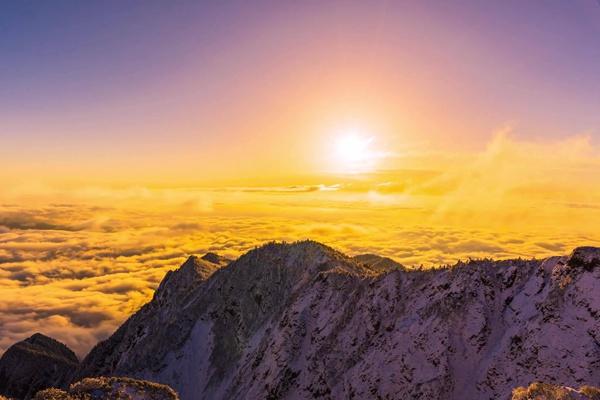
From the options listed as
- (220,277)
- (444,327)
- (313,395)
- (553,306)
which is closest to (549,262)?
(553,306)

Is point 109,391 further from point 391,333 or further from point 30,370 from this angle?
point 30,370

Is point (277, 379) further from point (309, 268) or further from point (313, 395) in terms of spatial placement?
point (309, 268)

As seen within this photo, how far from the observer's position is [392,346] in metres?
44.9

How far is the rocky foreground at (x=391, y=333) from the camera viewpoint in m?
34.7

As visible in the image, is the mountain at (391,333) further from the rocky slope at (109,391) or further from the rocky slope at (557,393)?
the rocky slope at (109,391)

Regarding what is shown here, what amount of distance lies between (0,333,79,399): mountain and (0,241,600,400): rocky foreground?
265 ft

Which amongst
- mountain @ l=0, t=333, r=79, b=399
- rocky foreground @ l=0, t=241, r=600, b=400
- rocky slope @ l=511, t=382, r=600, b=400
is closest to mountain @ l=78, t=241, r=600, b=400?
rocky foreground @ l=0, t=241, r=600, b=400

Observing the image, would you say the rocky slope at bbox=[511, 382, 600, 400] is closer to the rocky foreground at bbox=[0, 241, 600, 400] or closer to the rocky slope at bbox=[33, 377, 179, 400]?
the rocky foreground at bbox=[0, 241, 600, 400]

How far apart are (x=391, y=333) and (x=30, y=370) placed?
541ft

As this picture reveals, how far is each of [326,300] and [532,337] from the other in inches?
1251

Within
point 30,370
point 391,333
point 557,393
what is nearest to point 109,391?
point 557,393

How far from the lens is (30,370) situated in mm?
153250

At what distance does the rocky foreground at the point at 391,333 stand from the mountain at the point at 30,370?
265 ft

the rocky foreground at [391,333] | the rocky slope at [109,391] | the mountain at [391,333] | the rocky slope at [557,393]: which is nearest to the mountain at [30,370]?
the mountain at [391,333]
